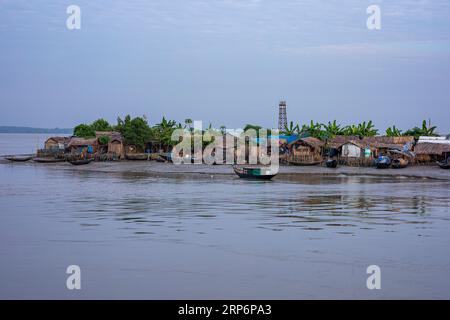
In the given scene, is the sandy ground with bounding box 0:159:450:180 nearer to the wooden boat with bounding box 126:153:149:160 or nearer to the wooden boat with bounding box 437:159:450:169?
the wooden boat with bounding box 437:159:450:169

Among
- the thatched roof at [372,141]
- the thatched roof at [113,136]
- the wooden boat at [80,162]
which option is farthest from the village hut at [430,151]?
the wooden boat at [80,162]

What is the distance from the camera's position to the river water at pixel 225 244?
40.6 feet

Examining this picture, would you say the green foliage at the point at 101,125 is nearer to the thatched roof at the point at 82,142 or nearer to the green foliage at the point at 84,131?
the green foliage at the point at 84,131

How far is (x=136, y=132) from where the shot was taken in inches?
2287

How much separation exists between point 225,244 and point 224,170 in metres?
30.3

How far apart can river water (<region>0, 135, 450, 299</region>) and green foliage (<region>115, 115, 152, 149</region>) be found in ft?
93.8

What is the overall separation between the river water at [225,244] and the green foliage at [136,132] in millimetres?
28597

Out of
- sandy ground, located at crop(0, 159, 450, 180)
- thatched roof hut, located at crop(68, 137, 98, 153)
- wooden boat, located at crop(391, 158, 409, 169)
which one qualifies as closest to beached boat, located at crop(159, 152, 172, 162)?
sandy ground, located at crop(0, 159, 450, 180)

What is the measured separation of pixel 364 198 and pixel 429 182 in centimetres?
1042

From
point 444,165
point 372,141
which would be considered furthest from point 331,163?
point 444,165

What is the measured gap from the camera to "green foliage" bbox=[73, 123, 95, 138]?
66.1 metres

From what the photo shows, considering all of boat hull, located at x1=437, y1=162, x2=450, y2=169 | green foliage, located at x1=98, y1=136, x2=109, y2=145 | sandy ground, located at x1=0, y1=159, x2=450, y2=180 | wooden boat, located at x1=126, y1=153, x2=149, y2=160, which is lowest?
sandy ground, located at x1=0, y1=159, x2=450, y2=180

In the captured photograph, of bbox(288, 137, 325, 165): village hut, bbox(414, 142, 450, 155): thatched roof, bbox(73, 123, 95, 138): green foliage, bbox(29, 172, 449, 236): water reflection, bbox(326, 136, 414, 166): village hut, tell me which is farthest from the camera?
bbox(73, 123, 95, 138): green foliage

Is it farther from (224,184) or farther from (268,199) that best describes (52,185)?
(268,199)
